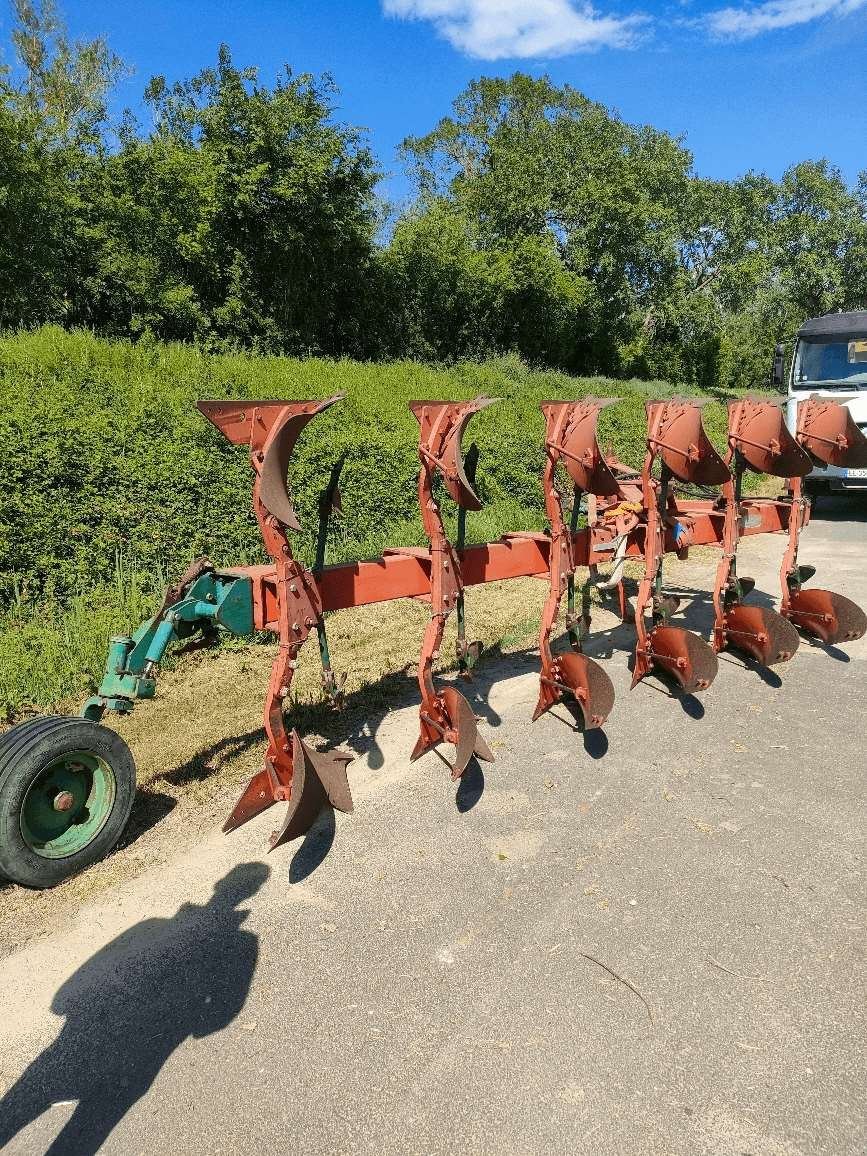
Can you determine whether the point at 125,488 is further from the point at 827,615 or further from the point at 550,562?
the point at 827,615

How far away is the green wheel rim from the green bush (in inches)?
71.7

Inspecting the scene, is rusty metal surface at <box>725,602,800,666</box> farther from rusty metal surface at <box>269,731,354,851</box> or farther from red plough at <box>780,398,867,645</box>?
rusty metal surface at <box>269,731,354,851</box>

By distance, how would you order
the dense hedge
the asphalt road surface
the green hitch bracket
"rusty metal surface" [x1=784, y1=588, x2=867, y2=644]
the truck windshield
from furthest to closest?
the truck windshield < the dense hedge < "rusty metal surface" [x1=784, y1=588, x2=867, y2=644] < the green hitch bracket < the asphalt road surface

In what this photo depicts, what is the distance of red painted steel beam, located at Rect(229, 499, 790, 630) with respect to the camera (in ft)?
11.5

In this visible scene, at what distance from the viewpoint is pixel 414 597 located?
13.3 feet

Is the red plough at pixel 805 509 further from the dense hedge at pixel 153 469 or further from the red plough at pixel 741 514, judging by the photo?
the dense hedge at pixel 153 469

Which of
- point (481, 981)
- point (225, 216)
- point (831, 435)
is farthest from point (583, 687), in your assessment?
point (225, 216)

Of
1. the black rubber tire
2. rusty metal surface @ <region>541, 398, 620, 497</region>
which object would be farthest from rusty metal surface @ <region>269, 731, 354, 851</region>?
rusty metal surface @ <region>541, 398, 620, 497</region>

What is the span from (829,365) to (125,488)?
12125 mm

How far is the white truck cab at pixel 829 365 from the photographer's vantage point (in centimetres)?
1288

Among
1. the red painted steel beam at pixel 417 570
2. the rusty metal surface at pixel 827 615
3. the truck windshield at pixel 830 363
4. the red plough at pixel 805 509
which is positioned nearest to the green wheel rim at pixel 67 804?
the red painted steel beam at pixel 417 570

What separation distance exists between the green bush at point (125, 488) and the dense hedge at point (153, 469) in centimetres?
1

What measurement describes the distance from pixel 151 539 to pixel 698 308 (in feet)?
106

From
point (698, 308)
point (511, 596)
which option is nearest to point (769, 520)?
point (511, 596)
